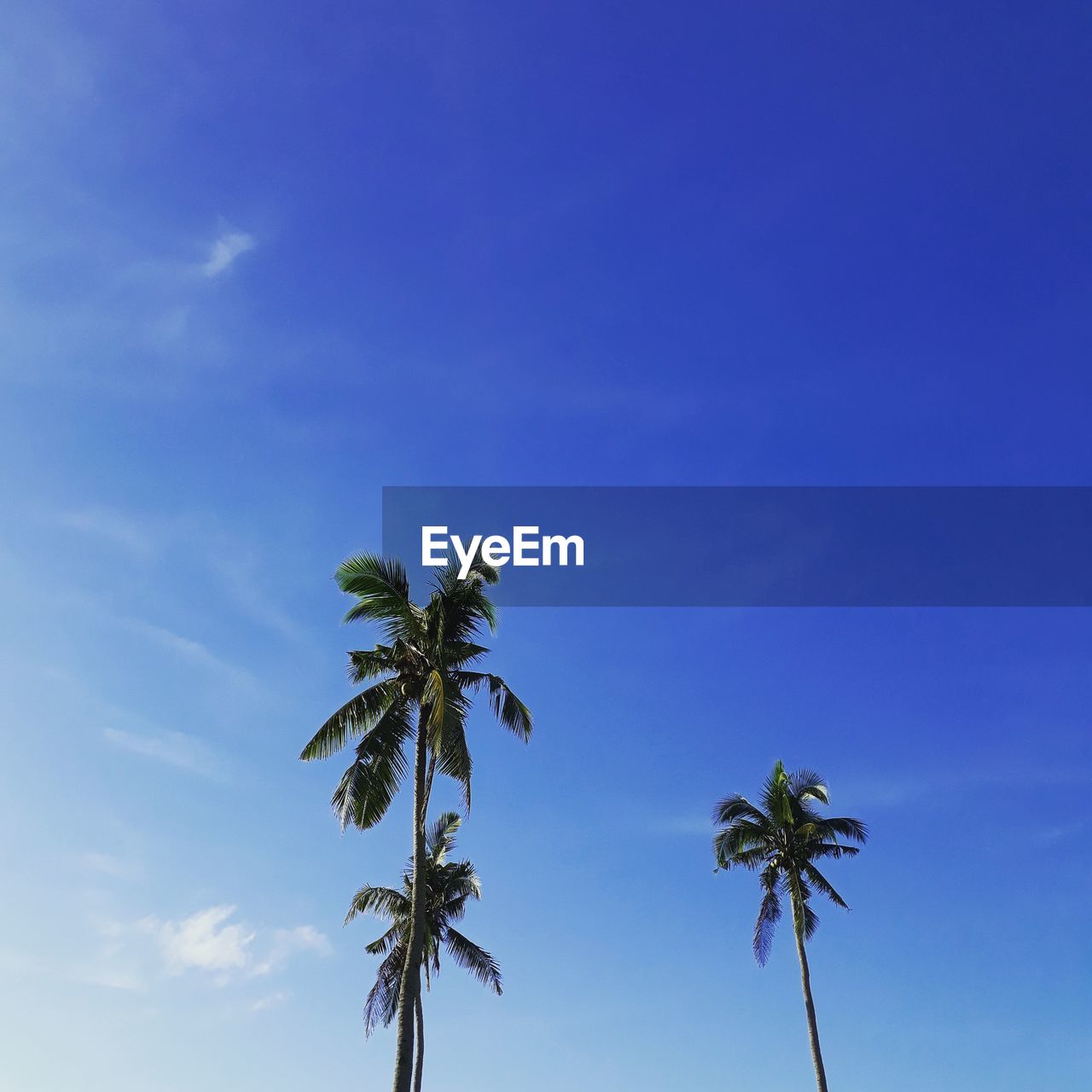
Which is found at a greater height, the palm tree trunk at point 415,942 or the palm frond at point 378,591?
the palm frond at point 378,591

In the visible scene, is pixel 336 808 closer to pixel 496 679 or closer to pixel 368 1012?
pixel 496 679

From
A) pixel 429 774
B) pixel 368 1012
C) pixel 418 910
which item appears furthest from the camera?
pixel 368 1012

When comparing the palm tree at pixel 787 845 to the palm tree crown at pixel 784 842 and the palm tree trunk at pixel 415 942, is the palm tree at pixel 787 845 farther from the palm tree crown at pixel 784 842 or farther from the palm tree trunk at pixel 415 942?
the palm tree trunk at pixel 415 942

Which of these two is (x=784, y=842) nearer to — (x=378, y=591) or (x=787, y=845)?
(x=787, y=845)

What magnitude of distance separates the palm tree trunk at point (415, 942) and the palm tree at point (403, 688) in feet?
0.24

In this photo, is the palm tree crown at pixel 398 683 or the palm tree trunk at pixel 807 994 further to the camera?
the palm tree trunk at pixel 807 994

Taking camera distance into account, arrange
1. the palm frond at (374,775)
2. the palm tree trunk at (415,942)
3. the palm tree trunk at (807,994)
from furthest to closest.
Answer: the palm tree trunk at (807,994), the palm frond at (374,775), the palm tree trunk at (415,942)

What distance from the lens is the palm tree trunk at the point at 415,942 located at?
19.7 m

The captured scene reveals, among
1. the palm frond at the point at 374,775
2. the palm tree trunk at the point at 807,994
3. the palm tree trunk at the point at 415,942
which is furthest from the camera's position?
the palm tree trunk at the point at 807,994

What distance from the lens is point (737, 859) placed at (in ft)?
138

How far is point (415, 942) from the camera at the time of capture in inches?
827

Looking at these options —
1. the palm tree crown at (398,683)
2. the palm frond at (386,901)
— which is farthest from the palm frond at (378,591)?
the palm frond at (386,901)

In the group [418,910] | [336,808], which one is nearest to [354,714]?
[336,808]

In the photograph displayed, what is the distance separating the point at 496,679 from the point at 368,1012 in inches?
714
